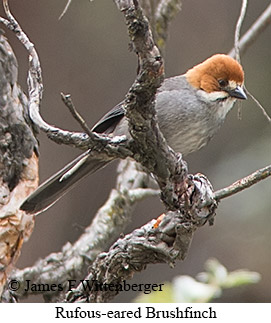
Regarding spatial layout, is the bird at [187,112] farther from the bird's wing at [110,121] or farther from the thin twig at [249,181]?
the thin twig at [249,181]

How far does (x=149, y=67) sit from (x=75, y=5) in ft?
14.2

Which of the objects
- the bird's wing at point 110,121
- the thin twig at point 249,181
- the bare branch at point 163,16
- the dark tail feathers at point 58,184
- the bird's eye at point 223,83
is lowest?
the thin twig at point 249,181

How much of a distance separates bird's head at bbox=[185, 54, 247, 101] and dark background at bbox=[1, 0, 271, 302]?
177 cm

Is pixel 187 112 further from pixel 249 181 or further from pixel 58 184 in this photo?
pixel 249 181

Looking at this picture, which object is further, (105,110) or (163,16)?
(105,110)

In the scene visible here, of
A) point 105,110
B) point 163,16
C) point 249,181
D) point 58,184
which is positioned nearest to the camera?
point 249,181

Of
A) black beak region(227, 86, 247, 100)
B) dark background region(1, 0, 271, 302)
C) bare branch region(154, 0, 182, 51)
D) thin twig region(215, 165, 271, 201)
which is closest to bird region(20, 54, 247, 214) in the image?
black beak region(227, 86, 247, 100)

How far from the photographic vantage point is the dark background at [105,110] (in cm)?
634

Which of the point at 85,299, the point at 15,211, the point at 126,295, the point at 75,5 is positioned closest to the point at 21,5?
the point at 75,5

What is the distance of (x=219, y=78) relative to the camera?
14.0ft

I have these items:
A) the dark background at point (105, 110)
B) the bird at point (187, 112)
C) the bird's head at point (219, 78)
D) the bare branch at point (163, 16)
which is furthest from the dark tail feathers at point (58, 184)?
the dark background at point (105, 110)

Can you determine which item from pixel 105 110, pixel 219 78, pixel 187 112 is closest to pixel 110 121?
pixel 187 112

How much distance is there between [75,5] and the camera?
656cm

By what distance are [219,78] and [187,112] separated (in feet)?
1.02
